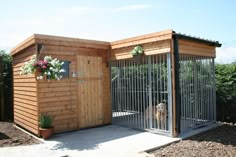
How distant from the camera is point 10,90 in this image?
8.96 m

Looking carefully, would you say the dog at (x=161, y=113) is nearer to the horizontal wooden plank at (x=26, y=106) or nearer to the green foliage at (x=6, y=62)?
the horizontal wooden plank at (x=26, y=106)

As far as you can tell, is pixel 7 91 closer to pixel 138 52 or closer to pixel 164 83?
pixel 138 52

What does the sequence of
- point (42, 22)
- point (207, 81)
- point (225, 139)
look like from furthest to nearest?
point (42, 22) → point (207, 81) → point (225, 139)

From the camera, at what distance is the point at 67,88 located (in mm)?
6504

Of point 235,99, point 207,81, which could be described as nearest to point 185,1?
point 207,81

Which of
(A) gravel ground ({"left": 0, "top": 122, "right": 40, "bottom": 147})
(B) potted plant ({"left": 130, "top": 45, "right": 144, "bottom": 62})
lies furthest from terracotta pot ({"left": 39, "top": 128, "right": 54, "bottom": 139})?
(B) potted plant ({"left": 130, "top": 45, "right": 144, "bottom": 62})

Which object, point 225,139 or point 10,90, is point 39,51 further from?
point 225,139

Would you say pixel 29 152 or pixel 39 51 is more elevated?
pixel 39 51

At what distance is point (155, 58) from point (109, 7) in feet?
7.26

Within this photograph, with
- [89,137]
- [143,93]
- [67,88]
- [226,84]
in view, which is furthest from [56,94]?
[226,84]

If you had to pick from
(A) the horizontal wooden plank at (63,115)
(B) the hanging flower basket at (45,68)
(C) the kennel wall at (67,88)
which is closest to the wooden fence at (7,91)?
(C) the kennel wall at (67,88)

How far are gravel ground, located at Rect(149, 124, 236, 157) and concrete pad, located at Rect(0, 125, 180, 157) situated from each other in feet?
0.92

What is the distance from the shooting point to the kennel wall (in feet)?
19.9

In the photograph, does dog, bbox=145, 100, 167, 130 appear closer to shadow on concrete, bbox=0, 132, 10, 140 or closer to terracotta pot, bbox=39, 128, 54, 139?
terracotta pot, bbox=39, 128, 54, 139
